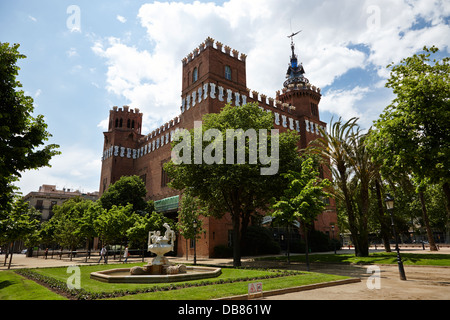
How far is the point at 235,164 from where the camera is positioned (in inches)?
755

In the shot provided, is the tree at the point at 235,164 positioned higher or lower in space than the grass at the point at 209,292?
higher

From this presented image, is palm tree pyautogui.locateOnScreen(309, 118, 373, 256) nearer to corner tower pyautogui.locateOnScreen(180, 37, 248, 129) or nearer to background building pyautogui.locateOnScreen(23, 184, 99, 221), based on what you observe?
corner tower pyautogui.locateOnScreen(180, 37, 248, 129)

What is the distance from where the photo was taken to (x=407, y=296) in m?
9.01

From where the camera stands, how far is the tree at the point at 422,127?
50.4ft

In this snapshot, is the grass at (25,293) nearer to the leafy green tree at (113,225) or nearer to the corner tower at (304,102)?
the leafy green tree at (113,225)

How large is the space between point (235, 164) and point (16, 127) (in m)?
11.9

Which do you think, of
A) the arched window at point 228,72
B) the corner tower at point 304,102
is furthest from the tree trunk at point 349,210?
the corner tower at point 304,102

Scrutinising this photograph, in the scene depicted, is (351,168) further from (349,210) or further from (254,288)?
(254,288)

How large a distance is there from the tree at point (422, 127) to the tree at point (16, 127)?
57.1ft

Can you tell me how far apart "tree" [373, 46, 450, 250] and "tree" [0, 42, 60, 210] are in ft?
57.1

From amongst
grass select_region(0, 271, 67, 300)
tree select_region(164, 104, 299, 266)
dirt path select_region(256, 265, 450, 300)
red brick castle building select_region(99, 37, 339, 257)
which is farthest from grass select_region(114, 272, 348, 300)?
red brick castle building select_region(99, 37, 339, 257)

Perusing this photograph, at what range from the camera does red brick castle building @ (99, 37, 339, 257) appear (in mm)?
35969

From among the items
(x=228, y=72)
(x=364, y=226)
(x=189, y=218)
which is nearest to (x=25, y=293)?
(x=189, y=218)
